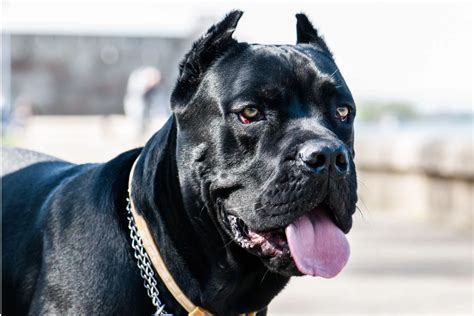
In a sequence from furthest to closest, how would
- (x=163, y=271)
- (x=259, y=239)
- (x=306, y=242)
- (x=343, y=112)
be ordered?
(x=343, y=112) → (x=163, y=271) → (x=259, y=239) → (x=306, y=242)

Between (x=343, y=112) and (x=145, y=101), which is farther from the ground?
(x=343, y=112)

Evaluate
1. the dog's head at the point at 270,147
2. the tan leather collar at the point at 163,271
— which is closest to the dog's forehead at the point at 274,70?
the dog's head at the point at 270,147

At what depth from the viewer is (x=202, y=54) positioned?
4.36 meters

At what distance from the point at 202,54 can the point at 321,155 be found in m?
0.83

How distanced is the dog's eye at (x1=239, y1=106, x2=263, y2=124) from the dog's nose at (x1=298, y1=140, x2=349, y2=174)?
0.93 feet

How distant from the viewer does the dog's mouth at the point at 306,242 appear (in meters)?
3.97

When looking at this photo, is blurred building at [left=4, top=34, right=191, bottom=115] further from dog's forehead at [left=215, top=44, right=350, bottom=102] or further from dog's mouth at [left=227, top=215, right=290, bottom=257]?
dog's mouth at [left=227, top=215, right=290, bottom=257]

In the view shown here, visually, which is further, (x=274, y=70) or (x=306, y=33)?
(x=306, y=33)

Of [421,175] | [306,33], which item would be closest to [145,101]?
[421,175]

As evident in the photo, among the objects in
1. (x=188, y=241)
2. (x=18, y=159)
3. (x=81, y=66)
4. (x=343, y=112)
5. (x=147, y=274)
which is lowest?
(x=81, y=66)

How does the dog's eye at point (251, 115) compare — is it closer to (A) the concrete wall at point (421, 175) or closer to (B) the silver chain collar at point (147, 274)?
(B) the silver chain collar at point (147, 274)

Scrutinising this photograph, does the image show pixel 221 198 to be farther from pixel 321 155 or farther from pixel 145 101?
pixel 145 101

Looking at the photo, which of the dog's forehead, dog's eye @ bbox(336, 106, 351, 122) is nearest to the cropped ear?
the dog's forehead

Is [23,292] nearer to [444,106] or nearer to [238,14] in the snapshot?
[238,14]
